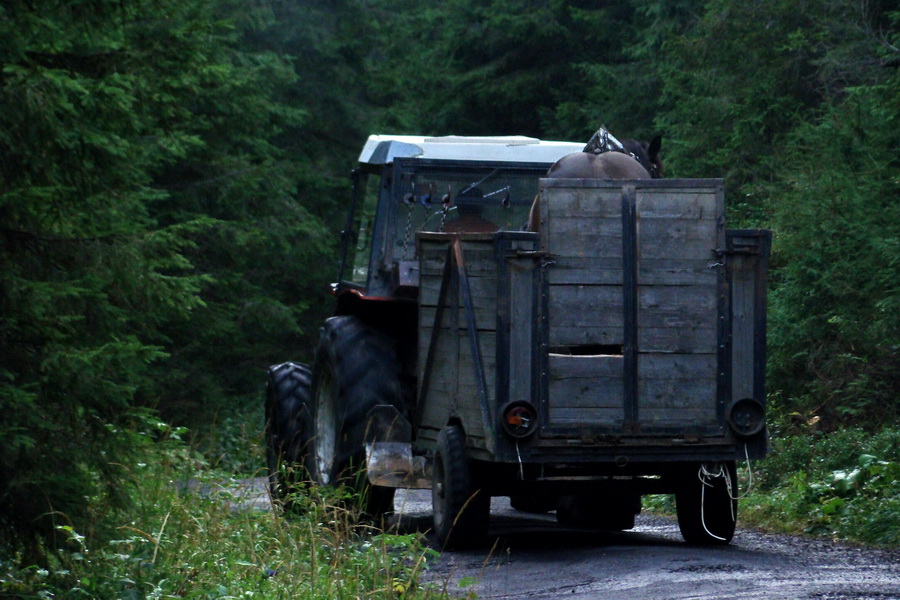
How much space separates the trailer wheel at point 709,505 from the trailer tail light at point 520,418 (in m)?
1.11

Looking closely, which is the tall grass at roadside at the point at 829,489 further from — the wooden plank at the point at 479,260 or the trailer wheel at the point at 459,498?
the wooden plank at the point at 479,260

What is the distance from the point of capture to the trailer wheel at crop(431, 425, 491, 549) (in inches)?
296

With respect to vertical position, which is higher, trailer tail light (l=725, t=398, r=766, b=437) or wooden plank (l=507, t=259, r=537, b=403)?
wooden plank (l=507, t=259, r=537, b=403)

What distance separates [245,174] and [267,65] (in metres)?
3.25

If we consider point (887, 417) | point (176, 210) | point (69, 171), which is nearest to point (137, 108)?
point (69, 171)

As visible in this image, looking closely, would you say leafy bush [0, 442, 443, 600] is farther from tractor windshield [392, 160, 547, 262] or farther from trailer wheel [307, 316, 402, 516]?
tractor windshield [392, 160, 547, 262]

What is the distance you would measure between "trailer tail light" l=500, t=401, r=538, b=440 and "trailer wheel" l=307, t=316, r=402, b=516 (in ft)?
5.29

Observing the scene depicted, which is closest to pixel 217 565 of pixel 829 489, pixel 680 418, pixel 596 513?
pixel 680 418

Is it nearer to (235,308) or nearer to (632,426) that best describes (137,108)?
(632,426)

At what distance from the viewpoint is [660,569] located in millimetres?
6461

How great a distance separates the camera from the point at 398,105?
28719 millimetres

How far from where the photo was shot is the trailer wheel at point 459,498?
296 inches

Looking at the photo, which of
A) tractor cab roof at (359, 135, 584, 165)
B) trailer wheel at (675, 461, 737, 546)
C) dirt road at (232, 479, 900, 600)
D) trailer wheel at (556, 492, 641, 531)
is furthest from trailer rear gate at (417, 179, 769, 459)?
tractor cab roof at (359, 135, 584, 165)

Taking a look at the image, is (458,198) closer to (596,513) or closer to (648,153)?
(648,153)
